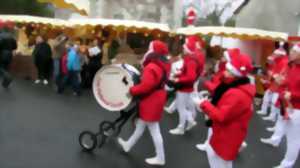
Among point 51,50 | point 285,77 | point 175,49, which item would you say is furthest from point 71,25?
point 285,77

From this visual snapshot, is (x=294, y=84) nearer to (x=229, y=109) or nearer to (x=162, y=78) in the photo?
(x=162, y=78)

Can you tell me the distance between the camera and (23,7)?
1505 inches

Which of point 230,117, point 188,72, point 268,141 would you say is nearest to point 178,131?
point 188,72

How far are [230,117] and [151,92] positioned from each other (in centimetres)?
191

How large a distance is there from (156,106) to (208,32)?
34.7ft

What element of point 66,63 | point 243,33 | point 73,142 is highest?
point 243,33

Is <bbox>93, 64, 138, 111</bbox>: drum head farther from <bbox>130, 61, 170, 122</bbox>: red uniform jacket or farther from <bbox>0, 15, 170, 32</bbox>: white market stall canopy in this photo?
<bbox>0, 15, 170, 32</bbox>: white market stall canopy

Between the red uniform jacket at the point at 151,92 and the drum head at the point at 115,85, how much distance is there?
0.67ft

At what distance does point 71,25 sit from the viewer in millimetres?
16547

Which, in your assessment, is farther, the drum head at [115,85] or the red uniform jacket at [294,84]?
the drum head at [115,85]

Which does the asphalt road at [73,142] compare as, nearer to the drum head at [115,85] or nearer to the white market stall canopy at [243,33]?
the drum head at [115,85]

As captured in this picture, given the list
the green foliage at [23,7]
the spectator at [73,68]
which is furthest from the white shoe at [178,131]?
the green foliage at [23,7]

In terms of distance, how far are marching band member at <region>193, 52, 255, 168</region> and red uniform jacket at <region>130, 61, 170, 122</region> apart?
4.86 ft

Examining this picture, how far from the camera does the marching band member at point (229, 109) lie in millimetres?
4504
